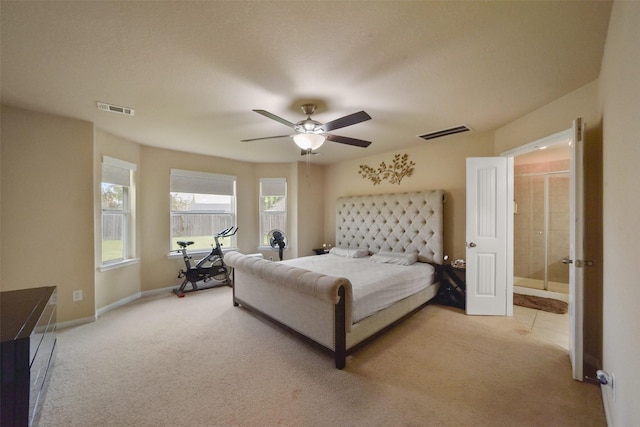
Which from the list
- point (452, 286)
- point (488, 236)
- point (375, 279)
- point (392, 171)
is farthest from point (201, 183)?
point (488, 236)

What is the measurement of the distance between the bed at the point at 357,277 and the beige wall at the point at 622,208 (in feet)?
5.36

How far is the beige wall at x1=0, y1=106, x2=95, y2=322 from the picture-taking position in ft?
8.92

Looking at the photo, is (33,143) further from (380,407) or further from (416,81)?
(380,407)

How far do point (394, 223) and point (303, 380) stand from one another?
3.07 m

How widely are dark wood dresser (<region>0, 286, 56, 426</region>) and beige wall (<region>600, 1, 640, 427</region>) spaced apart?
2934 mm

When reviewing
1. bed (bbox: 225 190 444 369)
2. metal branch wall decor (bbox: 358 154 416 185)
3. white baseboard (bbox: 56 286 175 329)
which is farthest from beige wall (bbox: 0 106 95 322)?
metal branch wall decor (bbox: 358 154 416 185)

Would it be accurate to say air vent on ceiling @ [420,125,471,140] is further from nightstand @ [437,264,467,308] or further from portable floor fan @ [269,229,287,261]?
portable floor fan @ [269,229,287,261]

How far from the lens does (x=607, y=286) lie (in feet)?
5.86

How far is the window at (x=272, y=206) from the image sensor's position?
5707mm

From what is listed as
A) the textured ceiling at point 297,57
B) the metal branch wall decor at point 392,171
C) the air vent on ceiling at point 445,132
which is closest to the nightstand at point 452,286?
the metal branch wall decor at point 392,171

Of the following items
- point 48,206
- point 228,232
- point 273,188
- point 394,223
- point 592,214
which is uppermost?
point 273,188

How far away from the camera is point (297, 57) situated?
1835 millimetres

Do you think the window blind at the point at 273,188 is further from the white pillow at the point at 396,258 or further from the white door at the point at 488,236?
the white door at the point at 488,236

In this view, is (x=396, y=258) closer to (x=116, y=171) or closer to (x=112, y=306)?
(x=112, y=306)
